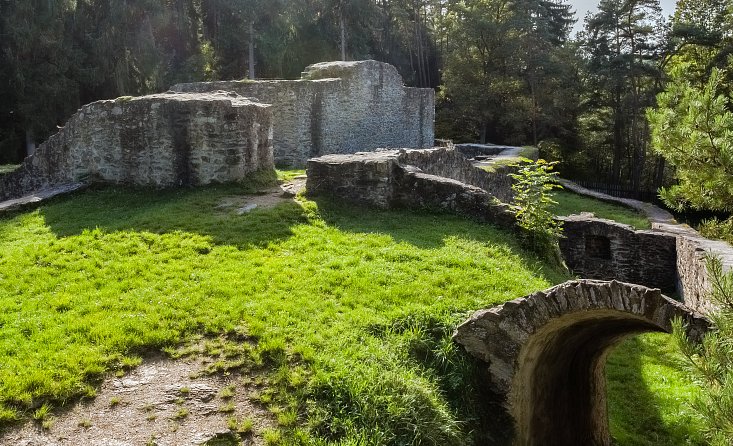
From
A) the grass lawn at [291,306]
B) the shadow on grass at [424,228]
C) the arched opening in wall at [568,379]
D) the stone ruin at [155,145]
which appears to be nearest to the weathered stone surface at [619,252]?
the grass lawn at [291,306]

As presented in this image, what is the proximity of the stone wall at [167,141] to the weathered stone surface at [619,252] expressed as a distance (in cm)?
744

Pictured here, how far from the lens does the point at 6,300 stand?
631 cm

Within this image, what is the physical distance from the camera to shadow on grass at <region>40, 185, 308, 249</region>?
8469mm

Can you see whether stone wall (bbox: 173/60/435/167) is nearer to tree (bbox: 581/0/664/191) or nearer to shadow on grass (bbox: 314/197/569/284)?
shadow on grass (bbox: 314/197/569/284)

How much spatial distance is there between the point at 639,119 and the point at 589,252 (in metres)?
19.5

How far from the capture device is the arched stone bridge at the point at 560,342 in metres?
5.53

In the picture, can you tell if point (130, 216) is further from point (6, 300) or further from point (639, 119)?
point (639, 119)

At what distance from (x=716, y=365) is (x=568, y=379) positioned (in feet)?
15.4

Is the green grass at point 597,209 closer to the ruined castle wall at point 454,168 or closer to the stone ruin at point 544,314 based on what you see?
the ruined castle wall at point 454,168

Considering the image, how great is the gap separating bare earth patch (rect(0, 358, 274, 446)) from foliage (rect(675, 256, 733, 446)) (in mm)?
3081

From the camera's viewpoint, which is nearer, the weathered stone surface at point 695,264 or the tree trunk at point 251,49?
the weathered stone surface at point 695,264

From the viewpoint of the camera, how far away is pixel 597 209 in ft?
67.6

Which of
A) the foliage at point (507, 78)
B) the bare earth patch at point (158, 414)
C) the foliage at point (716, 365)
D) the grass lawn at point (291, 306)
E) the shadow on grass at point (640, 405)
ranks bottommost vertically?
the shadow on grass at point (640, 405)

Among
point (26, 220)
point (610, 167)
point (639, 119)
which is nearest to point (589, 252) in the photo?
point (26, 220)
